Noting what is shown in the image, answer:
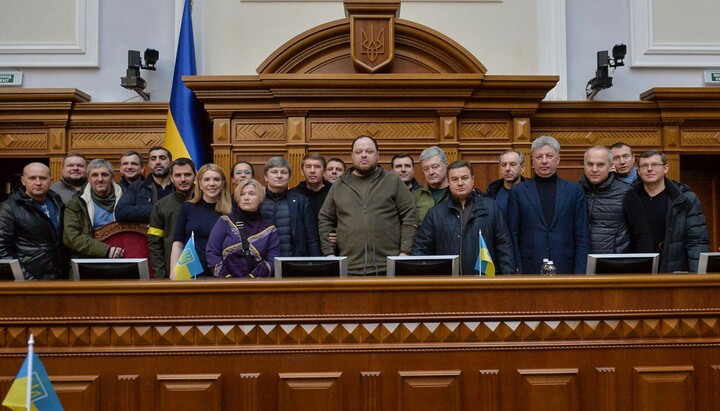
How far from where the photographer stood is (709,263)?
2867 millimetres

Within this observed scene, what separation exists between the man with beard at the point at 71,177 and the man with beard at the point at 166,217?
2.90 ft

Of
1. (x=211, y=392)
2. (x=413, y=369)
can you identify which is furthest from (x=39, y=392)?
(x=413, y=369)

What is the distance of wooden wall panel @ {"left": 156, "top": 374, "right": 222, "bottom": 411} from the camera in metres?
2.47

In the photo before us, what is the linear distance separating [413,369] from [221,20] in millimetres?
5337

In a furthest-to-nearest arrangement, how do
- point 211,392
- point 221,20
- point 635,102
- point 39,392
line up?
point 221,20, point 635,102, point 211,392, point 39,392

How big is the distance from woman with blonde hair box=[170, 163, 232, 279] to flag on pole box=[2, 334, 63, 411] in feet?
5.50

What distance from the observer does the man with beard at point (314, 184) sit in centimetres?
438

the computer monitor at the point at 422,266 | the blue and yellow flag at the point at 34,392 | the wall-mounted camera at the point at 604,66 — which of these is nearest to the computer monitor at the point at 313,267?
the computer monitor at the point at 422,266

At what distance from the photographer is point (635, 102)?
248 inches

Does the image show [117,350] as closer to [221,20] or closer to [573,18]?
[221,20]

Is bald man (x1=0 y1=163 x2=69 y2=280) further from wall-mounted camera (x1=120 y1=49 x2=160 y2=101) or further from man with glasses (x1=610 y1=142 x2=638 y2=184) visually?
man with glasses (x1=610 y1=142 x2=638 y2=184)

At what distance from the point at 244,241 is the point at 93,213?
1.39 m

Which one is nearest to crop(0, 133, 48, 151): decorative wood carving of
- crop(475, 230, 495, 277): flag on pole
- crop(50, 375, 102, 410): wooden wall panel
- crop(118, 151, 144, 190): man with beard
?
crop(118, 151, 144, 190): man with beard

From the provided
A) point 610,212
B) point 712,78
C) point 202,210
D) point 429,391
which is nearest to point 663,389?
point 429,391
